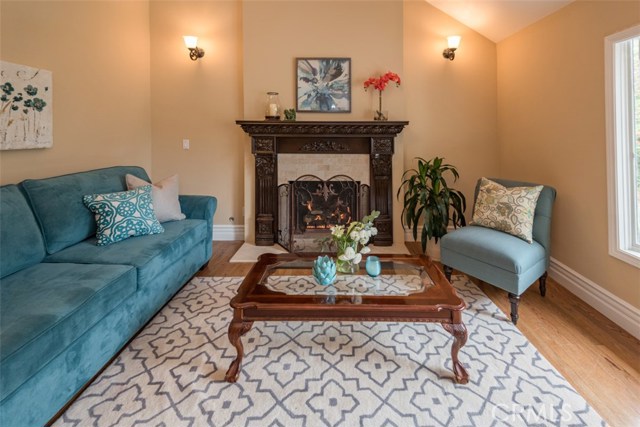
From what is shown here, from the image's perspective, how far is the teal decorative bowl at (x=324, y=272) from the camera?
1.94 metres

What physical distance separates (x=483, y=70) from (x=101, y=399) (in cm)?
472

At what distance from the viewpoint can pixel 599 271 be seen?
2.52m

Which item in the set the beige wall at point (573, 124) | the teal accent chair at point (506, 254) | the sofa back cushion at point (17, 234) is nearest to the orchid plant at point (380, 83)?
the beige wall at point (573, 124)

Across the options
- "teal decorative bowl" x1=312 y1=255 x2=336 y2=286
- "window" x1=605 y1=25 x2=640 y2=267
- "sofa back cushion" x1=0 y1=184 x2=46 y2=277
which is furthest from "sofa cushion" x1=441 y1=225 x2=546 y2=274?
"sofa back cushion" x1=0 y1=184 x2=46 y2=277

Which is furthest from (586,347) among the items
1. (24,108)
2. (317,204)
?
(24,108)

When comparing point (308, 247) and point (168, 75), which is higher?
point (168, 75)

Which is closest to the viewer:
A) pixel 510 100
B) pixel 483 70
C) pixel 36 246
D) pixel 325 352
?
pixel 325 352

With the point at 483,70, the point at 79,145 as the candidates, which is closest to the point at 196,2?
the point at 79,145

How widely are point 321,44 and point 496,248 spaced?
304 cm

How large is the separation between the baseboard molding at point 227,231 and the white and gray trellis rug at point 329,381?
2.11 meters

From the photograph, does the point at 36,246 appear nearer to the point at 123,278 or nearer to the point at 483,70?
the point at 123,278

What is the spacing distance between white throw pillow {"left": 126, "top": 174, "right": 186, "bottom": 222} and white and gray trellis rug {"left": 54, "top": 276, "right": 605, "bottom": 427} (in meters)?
1.04

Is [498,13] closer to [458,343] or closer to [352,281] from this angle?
[352,281]

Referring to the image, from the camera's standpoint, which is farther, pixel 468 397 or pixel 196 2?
pixel 196 2
